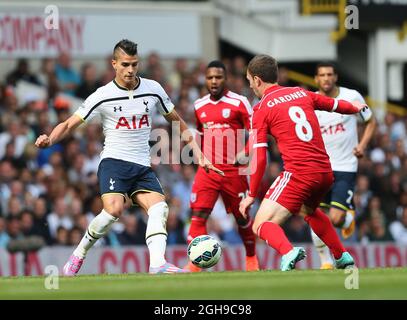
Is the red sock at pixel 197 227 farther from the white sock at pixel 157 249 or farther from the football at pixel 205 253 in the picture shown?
the white sock at pixel 157 249

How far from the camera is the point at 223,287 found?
11125 millimetres

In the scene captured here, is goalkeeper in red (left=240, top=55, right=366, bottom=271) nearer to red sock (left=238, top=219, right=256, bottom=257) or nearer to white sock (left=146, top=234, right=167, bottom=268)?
white sock (left=146, top=234, right=167, bottom=268)

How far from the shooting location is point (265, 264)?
21109 mm

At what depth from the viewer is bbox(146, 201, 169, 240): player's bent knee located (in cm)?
1310

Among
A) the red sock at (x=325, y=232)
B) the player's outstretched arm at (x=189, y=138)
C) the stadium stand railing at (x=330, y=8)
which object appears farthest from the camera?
the stadium stand railing at (x=330, y=8)

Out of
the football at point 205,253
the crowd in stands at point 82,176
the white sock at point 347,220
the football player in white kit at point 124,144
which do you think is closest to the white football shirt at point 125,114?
the football player in white kit at point 124,144

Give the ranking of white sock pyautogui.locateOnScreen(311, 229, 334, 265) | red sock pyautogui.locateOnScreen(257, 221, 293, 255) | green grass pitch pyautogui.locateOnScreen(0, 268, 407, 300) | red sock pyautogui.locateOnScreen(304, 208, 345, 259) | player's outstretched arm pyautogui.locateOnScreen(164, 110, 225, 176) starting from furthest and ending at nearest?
white sock pyautogui.locateOnScreen(311, 229, 334, 265) → player's outstretched arm pyautogui.locateOnScreen(164, 110, 225, 176) → red sock pyautogui.locateOnScreen(304, 208, 345, 259) → red sock pyautogui.locateOnScreen(257, 221, 293, 255) → green grass pitch pyautogui.locateOnScreen(0, 268, 407, 300)

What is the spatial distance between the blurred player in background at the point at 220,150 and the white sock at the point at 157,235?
2.05 m

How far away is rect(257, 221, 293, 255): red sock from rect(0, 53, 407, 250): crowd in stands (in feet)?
25.6

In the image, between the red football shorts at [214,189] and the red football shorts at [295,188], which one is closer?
the red football shorts at [295,188]

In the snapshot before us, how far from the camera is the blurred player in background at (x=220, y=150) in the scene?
50.1ft

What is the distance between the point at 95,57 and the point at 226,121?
12.9 metres

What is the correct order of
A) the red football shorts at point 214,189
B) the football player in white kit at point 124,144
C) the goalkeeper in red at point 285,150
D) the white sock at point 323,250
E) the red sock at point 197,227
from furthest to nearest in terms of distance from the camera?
the white sock at point 323,250, the red football shorts at point 214,189, the red sock at point 197,227, the football player in white kit at point 124,144, the goalkeeper in red at point 285,150

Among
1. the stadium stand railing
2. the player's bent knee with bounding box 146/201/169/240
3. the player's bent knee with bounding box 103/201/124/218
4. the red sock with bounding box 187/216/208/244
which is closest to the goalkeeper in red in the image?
the player's bent knee with bounding box 146/201/169/240
